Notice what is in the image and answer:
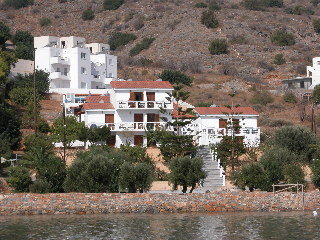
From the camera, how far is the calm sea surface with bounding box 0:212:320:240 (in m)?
37.0

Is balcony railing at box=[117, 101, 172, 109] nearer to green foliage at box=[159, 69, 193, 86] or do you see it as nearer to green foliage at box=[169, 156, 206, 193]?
green foliage at box=[169, 156, 206, 193]

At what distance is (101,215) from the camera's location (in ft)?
148

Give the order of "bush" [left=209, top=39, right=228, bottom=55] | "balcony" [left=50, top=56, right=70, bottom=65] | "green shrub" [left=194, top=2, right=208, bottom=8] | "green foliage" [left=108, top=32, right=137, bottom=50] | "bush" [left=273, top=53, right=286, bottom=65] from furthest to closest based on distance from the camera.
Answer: "green shrub" [left=194, top=2, right=208, bottom=8] → "green foliage" [left=108, top=32, right=137, bottom=50] → "bush" [left=209, top=39, right=228, bottom=55] → "bush" [left=273, top=53, right=286, bottom=65] → "balcony" [left=50, top=56, right=70, bottom=65]

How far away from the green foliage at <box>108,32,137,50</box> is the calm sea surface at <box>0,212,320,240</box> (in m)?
99.2

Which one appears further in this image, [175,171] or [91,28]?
[91,28]

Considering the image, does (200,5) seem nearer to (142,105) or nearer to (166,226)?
(142,105)

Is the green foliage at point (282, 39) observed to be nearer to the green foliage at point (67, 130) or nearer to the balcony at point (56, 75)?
the balcony at point (56, 75)

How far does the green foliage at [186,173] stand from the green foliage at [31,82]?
3668cm

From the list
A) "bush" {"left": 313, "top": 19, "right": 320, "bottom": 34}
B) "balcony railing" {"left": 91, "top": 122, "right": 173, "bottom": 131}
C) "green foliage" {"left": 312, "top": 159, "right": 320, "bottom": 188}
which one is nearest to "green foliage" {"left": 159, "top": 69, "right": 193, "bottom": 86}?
"balcony railing" {"left": 91, "top": 122, "right": 173, "bottom": 131}

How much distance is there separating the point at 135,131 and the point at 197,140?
210 inches

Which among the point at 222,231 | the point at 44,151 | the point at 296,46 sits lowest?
the point at 222,231

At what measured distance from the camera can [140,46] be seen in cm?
13575

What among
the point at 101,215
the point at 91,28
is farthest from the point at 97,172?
the point at 91,28

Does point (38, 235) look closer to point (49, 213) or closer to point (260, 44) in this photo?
point (49, 213)
